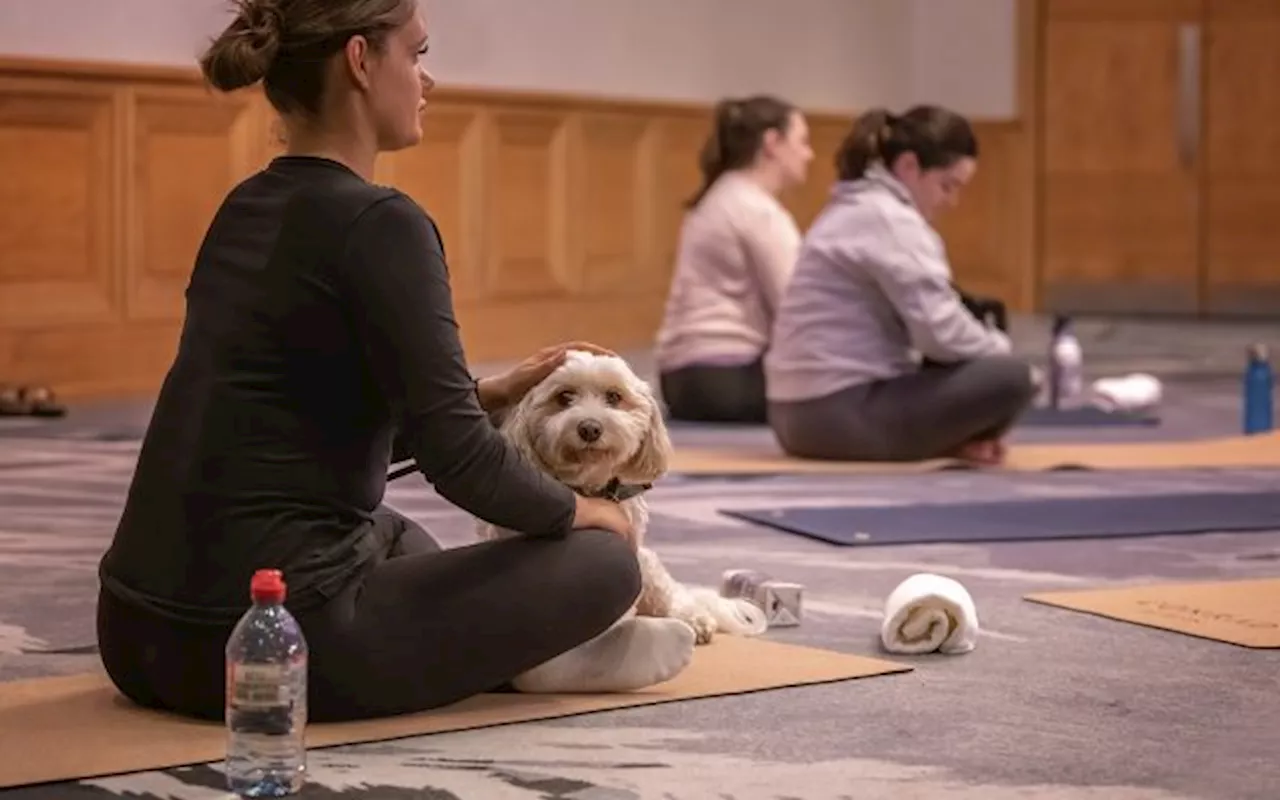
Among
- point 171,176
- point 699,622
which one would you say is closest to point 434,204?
point 171,176

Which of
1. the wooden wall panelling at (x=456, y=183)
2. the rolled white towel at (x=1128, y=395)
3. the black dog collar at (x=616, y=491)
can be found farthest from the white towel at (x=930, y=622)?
the wooden wall panelling at (x=456, y=183)

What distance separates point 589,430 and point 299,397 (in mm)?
486

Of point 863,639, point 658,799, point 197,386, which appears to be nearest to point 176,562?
point 197,386

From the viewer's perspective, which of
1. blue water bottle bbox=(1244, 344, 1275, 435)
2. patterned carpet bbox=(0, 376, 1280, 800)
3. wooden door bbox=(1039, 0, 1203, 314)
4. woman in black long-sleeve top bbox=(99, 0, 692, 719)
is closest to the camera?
patterned carpet bbox=(0, 376, 1280, 800)

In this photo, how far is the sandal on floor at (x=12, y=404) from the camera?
7418 mm

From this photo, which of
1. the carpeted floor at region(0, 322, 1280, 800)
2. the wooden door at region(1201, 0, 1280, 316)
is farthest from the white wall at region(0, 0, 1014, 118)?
the carpeted floor at region(0, 322, 1280, 800)

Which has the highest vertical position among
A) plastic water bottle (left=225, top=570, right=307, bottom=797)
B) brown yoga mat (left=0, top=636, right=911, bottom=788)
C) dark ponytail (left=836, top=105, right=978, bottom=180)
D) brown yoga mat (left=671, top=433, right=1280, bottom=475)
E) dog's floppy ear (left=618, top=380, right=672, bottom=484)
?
dark ponytail (left=836, top=105, right=978, bottom=180)

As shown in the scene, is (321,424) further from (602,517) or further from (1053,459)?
(1053,459)

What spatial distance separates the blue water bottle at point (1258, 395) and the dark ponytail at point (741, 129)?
1.43 metres

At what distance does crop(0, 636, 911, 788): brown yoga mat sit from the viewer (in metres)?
2.90

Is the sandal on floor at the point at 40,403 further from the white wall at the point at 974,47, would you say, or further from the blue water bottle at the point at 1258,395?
the white wall at the point at 974,47

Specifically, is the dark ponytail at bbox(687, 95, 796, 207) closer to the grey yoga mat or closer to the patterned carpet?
the grey yoga mat

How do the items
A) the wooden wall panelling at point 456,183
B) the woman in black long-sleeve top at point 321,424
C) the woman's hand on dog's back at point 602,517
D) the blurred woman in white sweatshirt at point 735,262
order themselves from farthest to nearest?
the wooden wall panelling at point 456,183
the blurred woman in white sweatshirt at point 735,262
the woman's hand on dog's back at point 602,517
the woman in black long-sleeve top at point 321,424

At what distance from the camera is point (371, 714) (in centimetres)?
311
